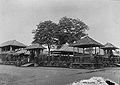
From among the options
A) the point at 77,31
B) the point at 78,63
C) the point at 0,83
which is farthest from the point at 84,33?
the point at 0,83

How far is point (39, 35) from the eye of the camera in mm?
53875

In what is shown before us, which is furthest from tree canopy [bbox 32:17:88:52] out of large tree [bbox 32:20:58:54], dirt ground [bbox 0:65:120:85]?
dirt ground [bbox 0:65:120:85]

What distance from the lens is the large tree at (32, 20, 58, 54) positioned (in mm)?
52222

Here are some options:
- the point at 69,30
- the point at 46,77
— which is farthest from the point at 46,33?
the point at 46,77

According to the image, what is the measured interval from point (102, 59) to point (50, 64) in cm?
768

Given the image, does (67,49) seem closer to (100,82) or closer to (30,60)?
(30,60)

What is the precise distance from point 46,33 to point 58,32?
9.63 ft

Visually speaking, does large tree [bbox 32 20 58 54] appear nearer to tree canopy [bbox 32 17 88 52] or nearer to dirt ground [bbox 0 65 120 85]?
tree canopy [bbox 32 17 88 52]

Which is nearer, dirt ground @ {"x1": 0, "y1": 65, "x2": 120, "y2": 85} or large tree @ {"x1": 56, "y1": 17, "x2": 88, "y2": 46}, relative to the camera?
dirt ground @ {"x1": 0, "y1": 65, "x2": 120, "y2": 85}

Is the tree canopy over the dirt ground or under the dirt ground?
over

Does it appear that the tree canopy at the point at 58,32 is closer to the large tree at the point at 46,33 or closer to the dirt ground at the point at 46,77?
the large tree at the point at 46,33

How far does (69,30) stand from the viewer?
53.8m

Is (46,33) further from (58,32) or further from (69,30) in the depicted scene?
(69,30)

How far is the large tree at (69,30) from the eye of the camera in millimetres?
52500
